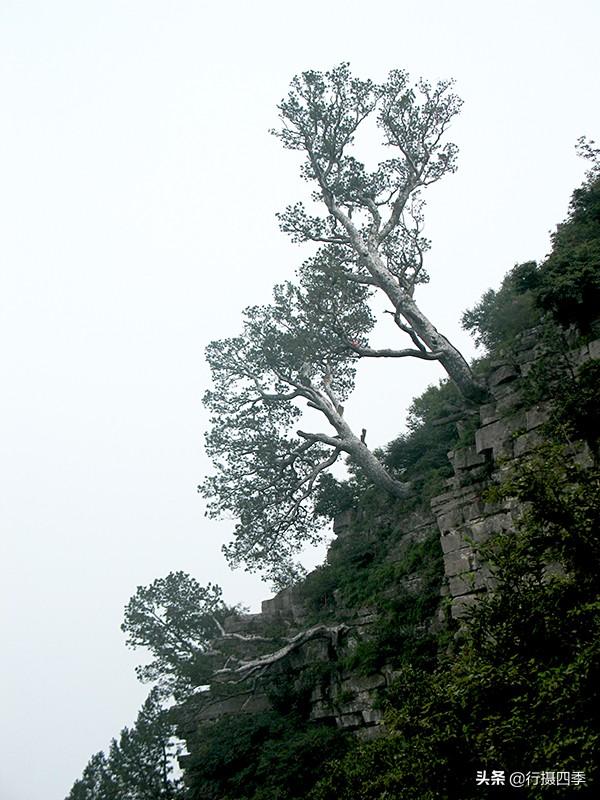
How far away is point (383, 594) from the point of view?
16.2 metres

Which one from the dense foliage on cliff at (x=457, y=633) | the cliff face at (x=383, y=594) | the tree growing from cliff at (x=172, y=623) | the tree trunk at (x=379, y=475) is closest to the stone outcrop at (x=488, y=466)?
the cliff face at (x=383, y=594)

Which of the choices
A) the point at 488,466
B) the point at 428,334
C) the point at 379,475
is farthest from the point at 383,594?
the point at 428,334

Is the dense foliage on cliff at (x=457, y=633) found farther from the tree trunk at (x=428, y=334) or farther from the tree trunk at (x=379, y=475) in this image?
the tree trunk at (x=428, y=334)

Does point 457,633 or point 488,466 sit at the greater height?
point 488,466

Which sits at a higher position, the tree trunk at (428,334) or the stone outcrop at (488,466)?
the tree trunk at (428,334)

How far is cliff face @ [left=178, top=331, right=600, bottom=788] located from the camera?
42.3ft

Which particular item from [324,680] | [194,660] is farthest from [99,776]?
[324,680]

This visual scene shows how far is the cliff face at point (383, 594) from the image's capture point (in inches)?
507

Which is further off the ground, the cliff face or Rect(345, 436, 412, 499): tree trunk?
Rect(345, 436, 412, 499): tree trunk

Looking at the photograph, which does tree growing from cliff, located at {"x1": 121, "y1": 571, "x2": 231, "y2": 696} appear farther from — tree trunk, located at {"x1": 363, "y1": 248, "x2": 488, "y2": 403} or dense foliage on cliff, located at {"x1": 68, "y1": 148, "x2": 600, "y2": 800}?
tree trunk, located at {"x1": 363, "y1": 248, "x2": 488, "y2": 403}

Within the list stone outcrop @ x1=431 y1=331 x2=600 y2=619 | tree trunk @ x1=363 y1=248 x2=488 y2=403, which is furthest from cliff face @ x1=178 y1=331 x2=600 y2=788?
tree trunk @ x1=363 y1=248 x2=488 y2=403

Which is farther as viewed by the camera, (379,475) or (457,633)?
(379,475)

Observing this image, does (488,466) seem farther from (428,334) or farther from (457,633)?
(428,334)

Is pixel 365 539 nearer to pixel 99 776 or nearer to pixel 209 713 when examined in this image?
pixel 209 713
